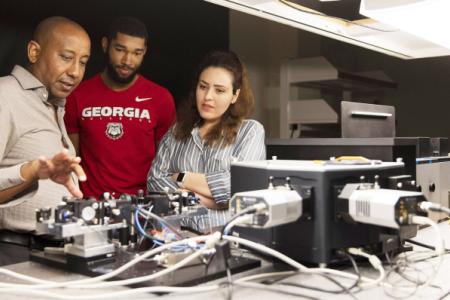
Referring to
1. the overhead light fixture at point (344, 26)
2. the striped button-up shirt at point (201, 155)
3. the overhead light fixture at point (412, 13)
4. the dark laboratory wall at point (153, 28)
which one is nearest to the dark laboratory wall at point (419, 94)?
the overhead light fixture at point (344, 26)

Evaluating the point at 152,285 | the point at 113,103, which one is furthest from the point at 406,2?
the point at 113,103

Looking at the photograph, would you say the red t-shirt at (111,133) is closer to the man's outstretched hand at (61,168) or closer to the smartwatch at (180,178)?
the smartwatch at (180,178)

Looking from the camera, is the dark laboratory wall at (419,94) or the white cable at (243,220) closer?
the white cable at (243,220)

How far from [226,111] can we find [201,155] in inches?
9.8

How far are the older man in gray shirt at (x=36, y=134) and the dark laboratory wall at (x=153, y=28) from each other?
173mm

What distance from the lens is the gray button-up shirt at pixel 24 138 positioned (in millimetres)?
1380

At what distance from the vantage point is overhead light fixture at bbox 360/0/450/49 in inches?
48.4

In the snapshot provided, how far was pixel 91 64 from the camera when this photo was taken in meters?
2.17

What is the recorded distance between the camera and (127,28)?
2215mm

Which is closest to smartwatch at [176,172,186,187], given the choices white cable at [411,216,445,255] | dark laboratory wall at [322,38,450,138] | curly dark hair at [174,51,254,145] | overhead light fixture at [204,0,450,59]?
curly dark hair at [174,51,254,145]

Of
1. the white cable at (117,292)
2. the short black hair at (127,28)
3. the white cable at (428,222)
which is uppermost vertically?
the short black hair at (127,28)

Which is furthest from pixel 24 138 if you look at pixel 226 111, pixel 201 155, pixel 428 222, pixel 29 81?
pixel 428 222

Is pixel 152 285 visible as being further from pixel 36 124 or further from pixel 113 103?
pixel 113 103

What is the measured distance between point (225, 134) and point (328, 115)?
1726 millimetres
